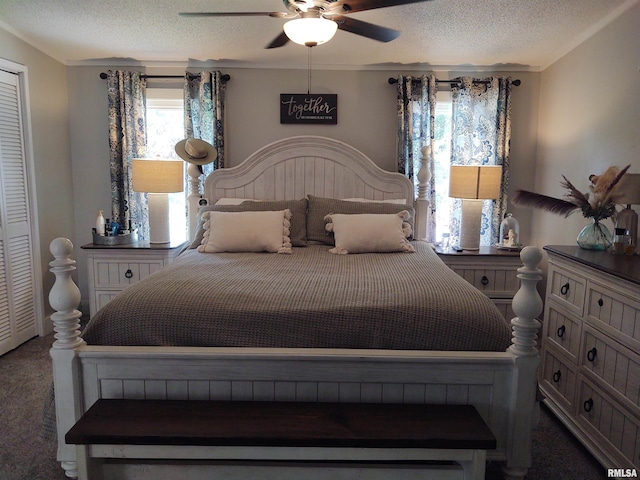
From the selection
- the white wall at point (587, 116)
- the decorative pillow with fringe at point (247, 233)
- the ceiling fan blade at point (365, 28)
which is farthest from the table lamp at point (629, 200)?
the decorative pillow with fringe at point (247, 233)

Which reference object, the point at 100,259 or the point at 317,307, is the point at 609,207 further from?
the point at 100,259

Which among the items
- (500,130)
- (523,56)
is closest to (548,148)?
(500,130)

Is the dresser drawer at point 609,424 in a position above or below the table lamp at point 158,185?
below

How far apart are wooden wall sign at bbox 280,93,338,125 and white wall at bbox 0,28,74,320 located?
6.09ft

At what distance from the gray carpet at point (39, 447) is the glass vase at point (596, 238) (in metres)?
0.96

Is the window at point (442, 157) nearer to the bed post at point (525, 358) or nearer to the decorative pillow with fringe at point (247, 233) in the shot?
the decorative pillow with fringe at point (247, 233)

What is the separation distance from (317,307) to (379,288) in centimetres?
35

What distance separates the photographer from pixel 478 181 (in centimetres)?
344

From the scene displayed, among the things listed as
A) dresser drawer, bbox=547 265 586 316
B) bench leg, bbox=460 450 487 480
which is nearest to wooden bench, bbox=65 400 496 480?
bench leg, bbox=460 450 487 480

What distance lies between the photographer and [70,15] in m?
2.97

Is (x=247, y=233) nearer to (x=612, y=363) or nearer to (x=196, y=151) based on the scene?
(x=196, y=151)

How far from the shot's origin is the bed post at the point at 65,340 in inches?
69.3

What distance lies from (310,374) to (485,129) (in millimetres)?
2903

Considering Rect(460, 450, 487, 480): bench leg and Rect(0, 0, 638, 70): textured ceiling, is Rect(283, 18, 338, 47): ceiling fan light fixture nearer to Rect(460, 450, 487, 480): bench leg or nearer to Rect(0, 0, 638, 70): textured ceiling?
Rect(0, 0, 638, 70): textured ceiling
